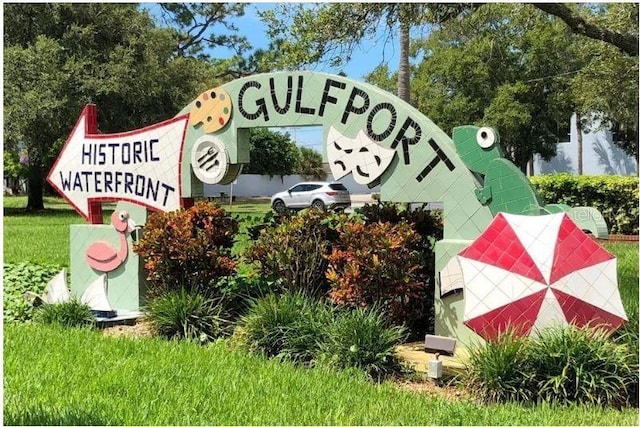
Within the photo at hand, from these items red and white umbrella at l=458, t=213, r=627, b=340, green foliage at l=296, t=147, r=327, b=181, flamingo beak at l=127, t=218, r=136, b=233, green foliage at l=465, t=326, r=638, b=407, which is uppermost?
green foliage at l=296, t=147, r=327, b=181

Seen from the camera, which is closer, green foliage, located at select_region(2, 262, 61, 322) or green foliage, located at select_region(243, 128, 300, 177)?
green foliage, located at select_region(2, 262, 61, 322)

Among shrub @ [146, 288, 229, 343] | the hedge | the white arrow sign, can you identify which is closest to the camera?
shrub @ [146, 288, 229, 343]

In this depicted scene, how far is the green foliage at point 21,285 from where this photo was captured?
745cm

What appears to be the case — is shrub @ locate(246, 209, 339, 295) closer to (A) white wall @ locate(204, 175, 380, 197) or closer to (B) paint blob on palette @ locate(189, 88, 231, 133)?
(B) paint blob on palette @ locate(189, 88, 231, 133)

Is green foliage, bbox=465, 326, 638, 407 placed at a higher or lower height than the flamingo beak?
lower

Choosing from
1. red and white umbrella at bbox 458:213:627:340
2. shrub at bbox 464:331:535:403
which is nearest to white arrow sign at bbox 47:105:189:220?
red and white umbrella at bbox 458:213:627:340

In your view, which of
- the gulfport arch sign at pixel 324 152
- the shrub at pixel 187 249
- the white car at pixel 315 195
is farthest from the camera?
the white car at pixel 315 195

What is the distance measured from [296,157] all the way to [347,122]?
126 ft

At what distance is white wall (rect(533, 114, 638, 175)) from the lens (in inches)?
1523

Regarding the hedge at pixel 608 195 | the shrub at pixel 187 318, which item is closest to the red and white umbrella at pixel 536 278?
the shrub at pixel 187 318

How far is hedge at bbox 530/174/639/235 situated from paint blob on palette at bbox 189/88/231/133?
1077 cm

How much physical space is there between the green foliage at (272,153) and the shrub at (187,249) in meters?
33.5

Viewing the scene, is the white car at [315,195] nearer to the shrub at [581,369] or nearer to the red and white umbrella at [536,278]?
the red and white umbrella at [536,278]

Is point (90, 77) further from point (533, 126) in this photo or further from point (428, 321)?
point (533, 126)
